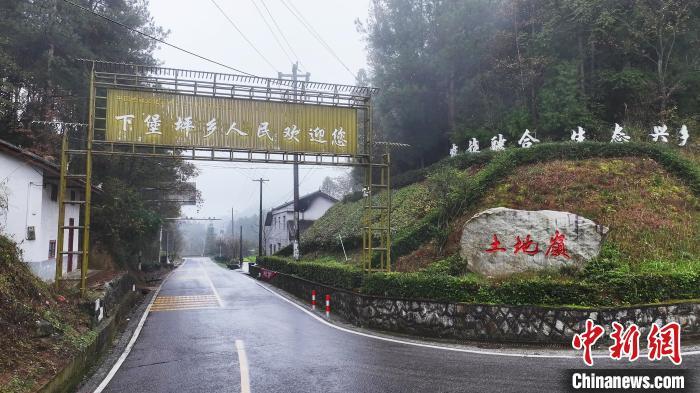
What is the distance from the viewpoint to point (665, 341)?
9.95 meters

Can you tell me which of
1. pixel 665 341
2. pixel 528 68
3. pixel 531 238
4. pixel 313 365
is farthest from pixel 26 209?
pixel 528 68

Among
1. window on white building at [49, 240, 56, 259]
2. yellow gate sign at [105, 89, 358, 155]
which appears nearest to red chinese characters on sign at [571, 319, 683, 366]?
yellow gate sign at [105, 89, 358, 155]

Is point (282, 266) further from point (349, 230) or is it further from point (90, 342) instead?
point (90, 342)

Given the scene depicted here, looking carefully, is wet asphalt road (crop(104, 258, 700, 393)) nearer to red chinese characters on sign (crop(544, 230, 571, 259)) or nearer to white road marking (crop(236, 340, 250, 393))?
white road marking (crop(236, 340, 250, 393))

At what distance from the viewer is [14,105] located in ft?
71.7

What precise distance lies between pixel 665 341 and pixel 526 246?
4.12 m

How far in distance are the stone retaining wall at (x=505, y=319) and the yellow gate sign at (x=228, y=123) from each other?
17.6ft

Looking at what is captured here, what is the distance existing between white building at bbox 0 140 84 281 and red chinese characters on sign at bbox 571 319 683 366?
15.0 metres

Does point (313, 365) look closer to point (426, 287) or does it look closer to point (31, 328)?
point (426, 287)

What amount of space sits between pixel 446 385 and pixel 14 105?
23239 millimetres

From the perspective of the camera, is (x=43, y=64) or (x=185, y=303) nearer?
(x=185, y=303)

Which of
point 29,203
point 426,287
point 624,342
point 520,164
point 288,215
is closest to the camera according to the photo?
point 624,342

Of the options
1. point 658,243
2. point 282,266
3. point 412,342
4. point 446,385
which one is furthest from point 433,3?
point 446,385

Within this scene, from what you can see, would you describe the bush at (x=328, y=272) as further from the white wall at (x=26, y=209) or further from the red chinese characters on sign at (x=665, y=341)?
the white wall at (x=26, y=209)
